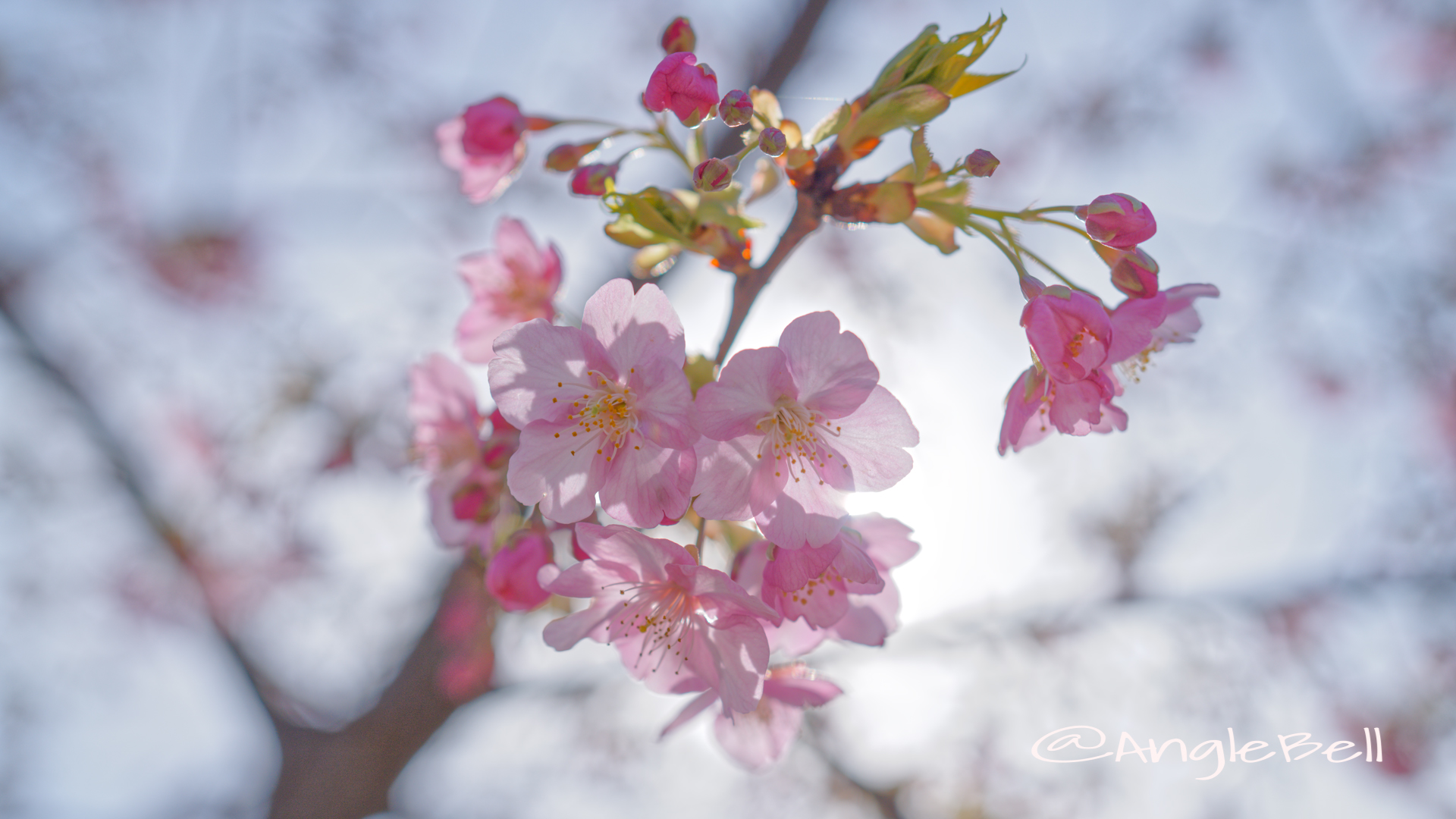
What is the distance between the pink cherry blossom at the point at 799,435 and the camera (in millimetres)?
859

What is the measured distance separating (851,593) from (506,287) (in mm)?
954

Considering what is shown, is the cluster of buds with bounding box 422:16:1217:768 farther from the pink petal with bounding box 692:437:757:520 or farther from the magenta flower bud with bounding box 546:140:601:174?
the magenta flower bud with bounding box 546:140:601:174

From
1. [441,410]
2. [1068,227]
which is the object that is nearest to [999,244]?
[1068,227]

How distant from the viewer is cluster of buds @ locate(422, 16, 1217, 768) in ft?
2.89

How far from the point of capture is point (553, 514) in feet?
3.02

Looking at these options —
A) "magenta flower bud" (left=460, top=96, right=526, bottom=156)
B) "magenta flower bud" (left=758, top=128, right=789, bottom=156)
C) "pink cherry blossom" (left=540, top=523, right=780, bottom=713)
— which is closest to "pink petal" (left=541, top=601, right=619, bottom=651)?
"pink cherry blossom" (left=540, top=523, right=780, bottom=713)

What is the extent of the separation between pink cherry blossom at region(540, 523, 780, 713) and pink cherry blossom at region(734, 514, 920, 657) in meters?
0.06

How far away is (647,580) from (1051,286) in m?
0.74

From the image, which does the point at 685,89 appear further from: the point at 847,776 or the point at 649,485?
the point at 847,776

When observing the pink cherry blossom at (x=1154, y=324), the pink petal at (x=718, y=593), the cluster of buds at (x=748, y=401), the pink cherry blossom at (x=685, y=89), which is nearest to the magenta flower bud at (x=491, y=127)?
the cluster of buds at (x=748, y=401)

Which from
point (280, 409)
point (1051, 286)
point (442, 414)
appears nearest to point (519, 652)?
point (280, 409)

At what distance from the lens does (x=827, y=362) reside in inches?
36.2

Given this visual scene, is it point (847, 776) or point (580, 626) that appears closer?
point (580, 626)

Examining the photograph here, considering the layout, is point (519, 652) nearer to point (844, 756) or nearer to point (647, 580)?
point (844, 756)
